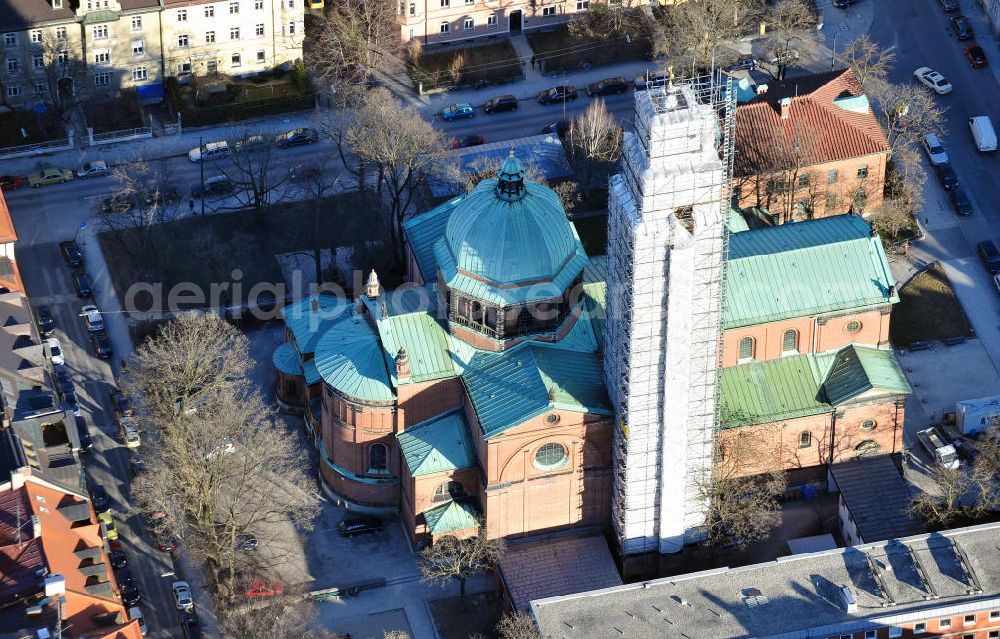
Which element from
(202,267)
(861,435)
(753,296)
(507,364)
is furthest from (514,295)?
(202,267)

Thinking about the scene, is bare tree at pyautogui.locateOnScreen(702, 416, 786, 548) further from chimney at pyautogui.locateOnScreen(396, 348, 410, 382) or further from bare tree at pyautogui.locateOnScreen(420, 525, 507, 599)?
chimney at pyautogui.locateOnScreen(396, 348, 410, 382)

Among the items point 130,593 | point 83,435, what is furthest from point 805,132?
point 130,593

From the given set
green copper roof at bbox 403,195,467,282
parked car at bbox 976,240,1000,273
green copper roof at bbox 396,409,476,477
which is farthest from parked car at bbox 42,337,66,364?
parked car at bbox 976,240,1000,273

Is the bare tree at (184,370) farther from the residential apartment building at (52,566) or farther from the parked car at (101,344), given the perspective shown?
the residential apartment building at (52,566)

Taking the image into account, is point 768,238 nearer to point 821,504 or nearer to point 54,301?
point 821,504

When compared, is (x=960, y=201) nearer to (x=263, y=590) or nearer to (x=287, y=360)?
(x=287, y=360)

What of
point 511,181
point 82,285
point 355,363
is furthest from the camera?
point 82,285

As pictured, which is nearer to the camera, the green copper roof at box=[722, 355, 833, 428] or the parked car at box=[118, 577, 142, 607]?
the parked car at box=[118, 577, 142, 607]
